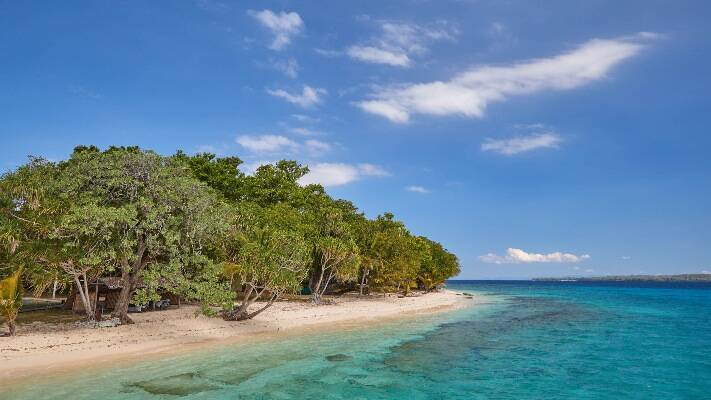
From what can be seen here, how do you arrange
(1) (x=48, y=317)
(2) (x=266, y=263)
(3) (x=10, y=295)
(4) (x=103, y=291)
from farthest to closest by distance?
(4) (x=103, y=291), (2) (x=266, y=263), (1) (x=48, y=317), (3) (x=10, y=295)

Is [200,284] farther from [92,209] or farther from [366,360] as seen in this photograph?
[366,360]

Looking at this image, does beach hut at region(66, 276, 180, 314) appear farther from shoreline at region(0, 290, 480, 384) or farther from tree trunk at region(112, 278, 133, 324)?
shoreline at region(0, 290, 480, 384)

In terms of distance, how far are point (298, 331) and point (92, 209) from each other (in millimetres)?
14052

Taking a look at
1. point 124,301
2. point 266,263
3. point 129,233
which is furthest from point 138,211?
point 266,263

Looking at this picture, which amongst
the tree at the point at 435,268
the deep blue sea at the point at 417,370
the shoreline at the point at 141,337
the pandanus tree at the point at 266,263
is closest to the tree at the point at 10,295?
the shoreline at the point at 141,337

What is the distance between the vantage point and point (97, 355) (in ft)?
63.9

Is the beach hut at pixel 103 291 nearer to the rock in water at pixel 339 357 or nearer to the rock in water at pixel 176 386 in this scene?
the rock in water at pixel 176 386

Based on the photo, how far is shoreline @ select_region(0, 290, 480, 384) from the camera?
17.9 m

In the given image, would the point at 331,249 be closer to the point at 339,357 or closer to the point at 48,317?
the point at 339,357

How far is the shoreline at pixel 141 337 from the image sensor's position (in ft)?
58.8

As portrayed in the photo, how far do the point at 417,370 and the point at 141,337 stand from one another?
13.7m

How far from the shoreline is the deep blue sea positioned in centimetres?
143

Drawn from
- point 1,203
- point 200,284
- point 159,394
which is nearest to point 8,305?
point 1,203

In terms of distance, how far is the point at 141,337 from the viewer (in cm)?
2281
